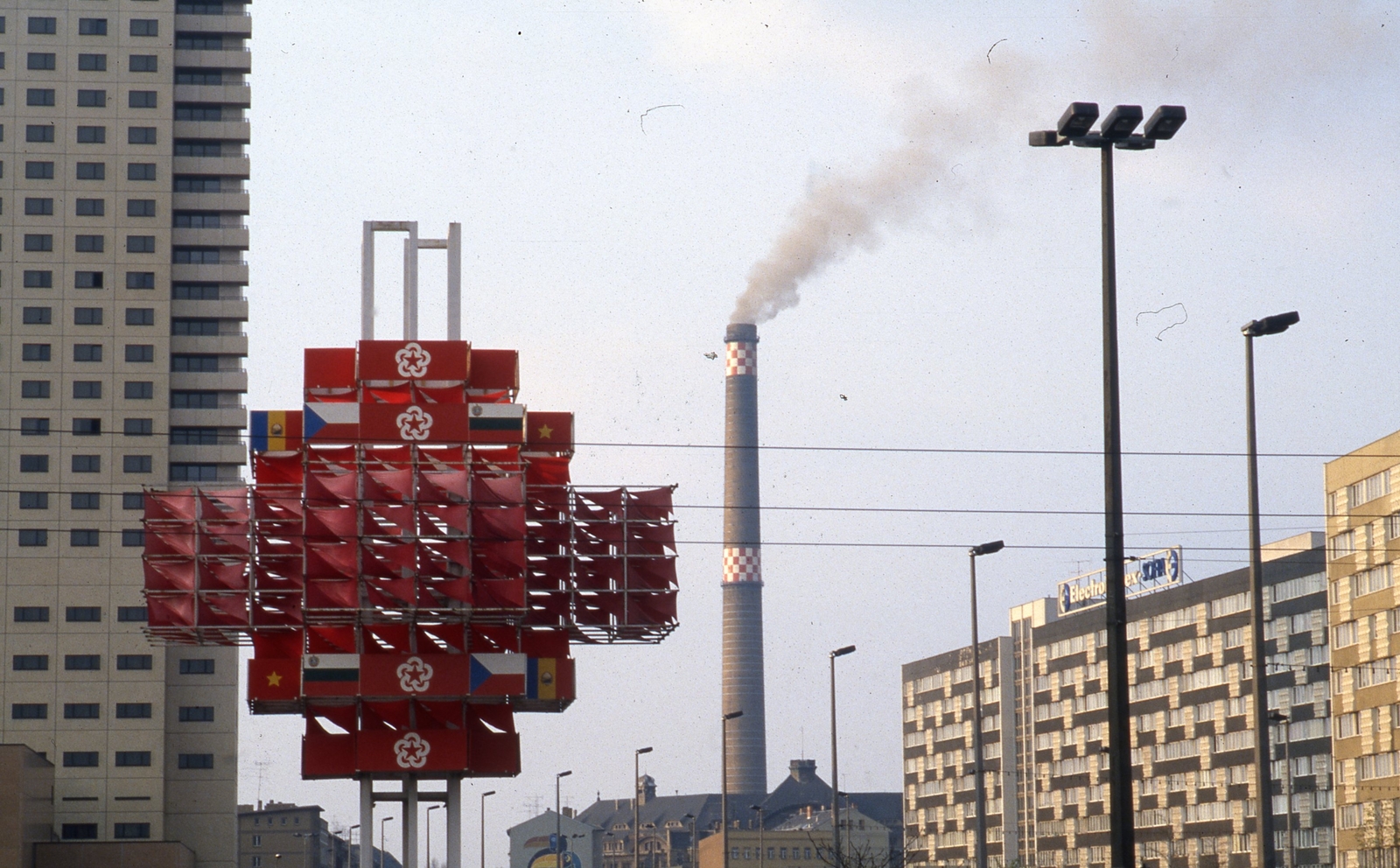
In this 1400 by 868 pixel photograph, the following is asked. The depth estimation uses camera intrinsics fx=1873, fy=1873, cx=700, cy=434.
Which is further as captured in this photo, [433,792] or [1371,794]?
[1371,794]

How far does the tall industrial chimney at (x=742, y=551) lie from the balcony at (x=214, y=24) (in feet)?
255

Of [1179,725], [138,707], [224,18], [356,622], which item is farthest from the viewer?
[1179,725]

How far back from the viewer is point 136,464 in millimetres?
114938

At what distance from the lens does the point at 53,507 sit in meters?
113

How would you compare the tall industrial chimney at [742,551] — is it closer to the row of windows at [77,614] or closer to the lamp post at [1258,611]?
the row of windows at [77,614]

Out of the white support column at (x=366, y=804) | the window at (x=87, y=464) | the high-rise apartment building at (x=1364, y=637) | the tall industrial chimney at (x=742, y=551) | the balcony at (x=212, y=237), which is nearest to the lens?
the white support column at (x=366, y=804)

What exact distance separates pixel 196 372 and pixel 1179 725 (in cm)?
7678

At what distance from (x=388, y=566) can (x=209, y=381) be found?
77543 mm

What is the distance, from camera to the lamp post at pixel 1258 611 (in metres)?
31.5

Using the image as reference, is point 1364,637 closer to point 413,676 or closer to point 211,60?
point 413,676

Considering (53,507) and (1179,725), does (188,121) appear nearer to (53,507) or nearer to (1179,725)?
(53,507)

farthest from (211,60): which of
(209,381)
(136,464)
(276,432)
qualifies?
(276,432)

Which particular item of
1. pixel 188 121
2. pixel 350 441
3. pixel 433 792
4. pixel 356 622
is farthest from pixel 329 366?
pixel 188 121

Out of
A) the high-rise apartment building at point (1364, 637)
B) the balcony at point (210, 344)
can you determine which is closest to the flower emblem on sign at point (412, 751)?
the high-rise apartment building at point (1364, 637)
